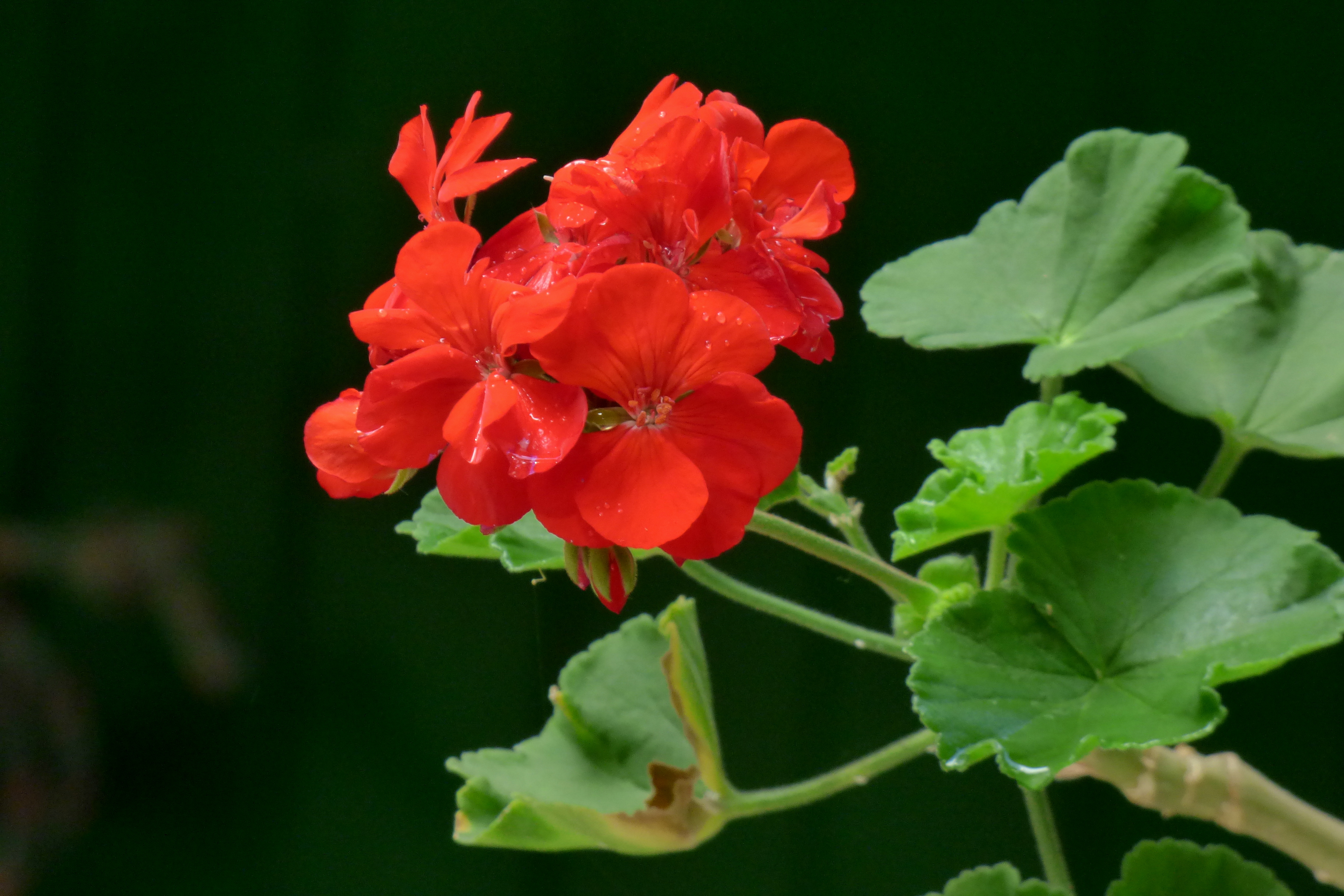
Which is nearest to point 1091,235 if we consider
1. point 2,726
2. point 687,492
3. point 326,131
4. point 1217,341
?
point 1217,341

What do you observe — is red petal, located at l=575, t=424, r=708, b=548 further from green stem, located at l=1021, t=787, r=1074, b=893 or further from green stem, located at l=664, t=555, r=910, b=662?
green stem, located at l=1021, t=787, r=1074, b=893

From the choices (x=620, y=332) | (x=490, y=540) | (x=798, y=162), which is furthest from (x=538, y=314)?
(x=490, y=540)

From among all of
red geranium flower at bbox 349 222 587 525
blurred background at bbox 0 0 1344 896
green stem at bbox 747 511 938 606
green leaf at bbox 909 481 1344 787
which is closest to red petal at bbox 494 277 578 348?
red geranium flower at bbox 349 222 587 525

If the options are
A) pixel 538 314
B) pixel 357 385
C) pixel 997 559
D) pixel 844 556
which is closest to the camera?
pixel 538 314

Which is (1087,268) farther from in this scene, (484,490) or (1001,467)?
(484,490)

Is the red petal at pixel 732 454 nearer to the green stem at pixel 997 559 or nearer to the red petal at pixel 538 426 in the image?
the red petal at pixel 538 426

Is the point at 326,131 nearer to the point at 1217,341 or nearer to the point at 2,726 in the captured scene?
the point at 2,726

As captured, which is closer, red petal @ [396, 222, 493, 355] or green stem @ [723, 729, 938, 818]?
red petal @ [396, 222, 493, 355]
